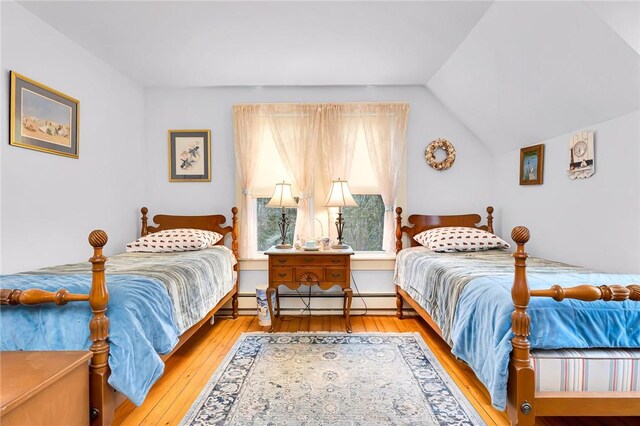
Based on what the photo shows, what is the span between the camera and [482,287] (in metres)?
1.77

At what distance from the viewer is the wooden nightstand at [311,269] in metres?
3.12

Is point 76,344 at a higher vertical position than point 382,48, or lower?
lower

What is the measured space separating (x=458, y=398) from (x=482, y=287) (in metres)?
0.75

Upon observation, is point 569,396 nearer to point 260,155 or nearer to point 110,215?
point 260,155

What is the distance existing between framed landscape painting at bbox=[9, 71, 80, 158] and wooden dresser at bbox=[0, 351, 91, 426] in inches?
62.6

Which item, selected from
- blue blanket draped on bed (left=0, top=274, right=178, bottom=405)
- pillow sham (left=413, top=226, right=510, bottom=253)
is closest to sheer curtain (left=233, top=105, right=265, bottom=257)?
pillow sham (left=413, top=226, right=510, bottom=253)

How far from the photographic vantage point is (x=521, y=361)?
1378 millimetres

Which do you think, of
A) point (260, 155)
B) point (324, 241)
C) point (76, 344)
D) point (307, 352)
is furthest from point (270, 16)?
point (307, 352)

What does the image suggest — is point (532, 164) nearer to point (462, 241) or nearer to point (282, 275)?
point (462, 241)

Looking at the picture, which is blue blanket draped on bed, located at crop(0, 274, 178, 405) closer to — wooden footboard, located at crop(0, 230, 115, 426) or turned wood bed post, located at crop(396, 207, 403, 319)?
wooden footboard, located at crop(0, 230, 115, 426)

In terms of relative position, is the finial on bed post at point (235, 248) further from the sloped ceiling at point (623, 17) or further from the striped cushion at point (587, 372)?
the sloped ceiling at point (623, 17)

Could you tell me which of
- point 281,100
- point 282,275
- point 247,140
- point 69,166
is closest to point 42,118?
point 69,166

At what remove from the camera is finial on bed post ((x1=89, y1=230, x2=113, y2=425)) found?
1.41m

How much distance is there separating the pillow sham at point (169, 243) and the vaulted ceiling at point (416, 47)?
1.56 m
